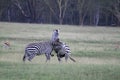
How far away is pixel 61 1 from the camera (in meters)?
81.7

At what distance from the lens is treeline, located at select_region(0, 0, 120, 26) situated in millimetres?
79562

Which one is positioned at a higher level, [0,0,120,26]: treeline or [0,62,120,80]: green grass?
[0,0,120,26]: treeline

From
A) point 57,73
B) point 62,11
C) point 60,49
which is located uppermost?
point 62,11

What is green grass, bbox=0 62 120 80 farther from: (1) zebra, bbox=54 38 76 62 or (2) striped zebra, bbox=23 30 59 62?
(1) zebra, bbox=54 38 76 62

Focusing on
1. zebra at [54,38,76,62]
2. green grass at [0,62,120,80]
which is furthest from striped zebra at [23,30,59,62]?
green grass at [0,62,120,80]

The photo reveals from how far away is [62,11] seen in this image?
82.2m

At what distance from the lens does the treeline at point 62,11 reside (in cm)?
7956

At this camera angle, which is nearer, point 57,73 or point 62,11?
point 57,73

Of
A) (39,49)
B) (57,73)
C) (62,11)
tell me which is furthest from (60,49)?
(62,11)

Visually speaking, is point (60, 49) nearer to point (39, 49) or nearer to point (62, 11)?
point (39, 49)

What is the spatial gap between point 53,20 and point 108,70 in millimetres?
69752

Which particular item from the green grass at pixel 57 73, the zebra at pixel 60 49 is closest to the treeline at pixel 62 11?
the zebra at pixel 60 49

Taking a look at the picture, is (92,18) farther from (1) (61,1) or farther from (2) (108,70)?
(2) (108,70)

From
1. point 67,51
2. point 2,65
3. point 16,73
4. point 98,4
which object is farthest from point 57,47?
point 98,4
